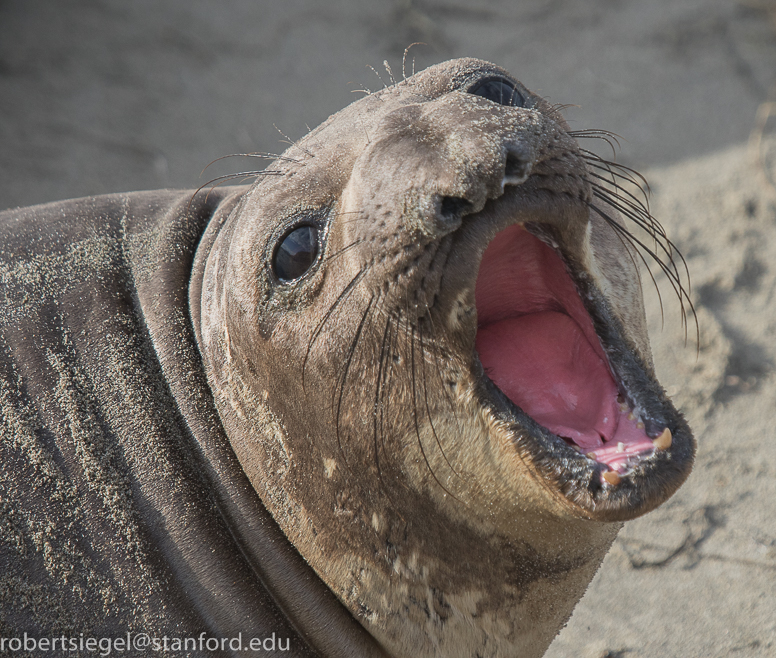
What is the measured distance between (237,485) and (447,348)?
77 centimetres

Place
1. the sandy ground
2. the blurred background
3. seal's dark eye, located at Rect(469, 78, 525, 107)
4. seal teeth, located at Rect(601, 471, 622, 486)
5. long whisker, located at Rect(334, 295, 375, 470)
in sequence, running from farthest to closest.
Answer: the blurred background → the sandy ground → seal's dark eye, located at Rect(469, 78, 525, 107) → long whisker, located at Rect(334, 295, 375, 470) → seal teeth, located at Rect(601, 471, 622, 486)

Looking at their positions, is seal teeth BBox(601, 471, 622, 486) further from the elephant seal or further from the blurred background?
the blurred background

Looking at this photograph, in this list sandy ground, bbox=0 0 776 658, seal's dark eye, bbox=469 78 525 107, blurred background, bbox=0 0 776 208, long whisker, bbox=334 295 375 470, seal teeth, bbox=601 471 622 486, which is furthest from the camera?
blurred background, bbox=0 0 776 208

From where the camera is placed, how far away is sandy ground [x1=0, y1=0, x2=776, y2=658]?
3.40 m

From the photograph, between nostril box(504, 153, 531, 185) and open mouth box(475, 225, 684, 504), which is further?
A: open mouth box(475, 225, 684, 504)

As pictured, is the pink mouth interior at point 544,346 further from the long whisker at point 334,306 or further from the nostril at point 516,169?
the long whisker at point 334,306

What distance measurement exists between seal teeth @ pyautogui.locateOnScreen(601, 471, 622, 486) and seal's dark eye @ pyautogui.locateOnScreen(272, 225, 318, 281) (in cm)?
90

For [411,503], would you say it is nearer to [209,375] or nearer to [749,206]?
[209,375]

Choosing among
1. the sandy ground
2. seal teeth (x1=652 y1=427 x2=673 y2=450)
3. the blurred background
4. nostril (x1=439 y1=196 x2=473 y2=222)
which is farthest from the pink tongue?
the blurred background

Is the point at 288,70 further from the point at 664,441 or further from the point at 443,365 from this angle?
the point at 664,441

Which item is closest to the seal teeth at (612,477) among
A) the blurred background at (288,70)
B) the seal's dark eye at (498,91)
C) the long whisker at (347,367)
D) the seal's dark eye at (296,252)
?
the long whisker at (347,367)

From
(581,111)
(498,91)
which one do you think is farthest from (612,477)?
(581,111)

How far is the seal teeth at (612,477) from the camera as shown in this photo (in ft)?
5.78

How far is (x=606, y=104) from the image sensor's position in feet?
18.6
